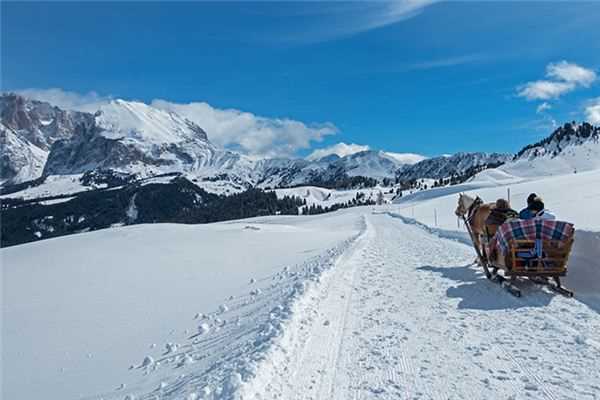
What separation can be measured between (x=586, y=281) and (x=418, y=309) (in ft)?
13.9

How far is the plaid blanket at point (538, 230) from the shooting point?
9.44 metres

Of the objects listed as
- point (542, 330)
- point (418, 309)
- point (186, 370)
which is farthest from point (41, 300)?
point (542, 330)

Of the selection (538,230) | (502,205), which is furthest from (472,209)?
(538,230)

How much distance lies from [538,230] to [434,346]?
4.59 meters

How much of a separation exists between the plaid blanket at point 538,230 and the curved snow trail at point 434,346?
1189mm

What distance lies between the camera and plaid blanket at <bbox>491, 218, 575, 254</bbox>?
9438 mm

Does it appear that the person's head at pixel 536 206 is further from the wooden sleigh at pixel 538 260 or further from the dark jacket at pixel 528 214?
the wooden sleigh at pixel 538 260

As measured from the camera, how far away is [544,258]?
9461 mm

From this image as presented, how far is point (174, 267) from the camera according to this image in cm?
1574

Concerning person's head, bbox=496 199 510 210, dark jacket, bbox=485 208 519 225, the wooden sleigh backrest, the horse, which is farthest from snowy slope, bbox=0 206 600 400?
person's head, bbox=496 199 510 210

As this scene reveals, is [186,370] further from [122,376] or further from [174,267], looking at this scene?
[174,267]

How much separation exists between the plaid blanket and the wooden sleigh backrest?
0.37 feet

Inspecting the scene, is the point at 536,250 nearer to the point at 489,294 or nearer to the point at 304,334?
the point at 489,294

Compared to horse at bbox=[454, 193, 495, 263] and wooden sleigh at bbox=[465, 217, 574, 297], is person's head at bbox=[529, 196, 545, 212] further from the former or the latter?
horse at bbox=[454, 193, 495, 263]
